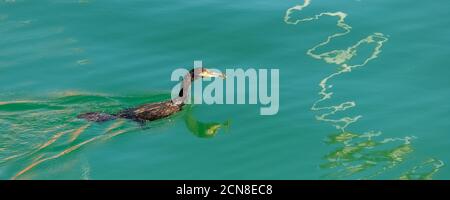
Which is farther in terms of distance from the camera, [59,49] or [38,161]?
[59,49]

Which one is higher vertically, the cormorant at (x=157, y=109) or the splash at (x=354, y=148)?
the cormorant at (x=157, y=109)

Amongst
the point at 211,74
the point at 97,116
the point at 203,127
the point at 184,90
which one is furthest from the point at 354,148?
the point at 97,116

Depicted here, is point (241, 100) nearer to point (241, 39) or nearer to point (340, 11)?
point (241, 39)

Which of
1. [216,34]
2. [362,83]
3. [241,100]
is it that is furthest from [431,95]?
[216,34]

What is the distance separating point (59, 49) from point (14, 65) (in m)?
0.93

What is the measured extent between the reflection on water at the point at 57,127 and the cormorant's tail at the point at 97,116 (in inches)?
4.6

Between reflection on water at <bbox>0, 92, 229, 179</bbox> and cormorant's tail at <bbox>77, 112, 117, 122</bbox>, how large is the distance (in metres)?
0.12

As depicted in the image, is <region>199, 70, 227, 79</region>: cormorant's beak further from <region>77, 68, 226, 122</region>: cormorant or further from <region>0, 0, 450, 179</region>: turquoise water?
→ <region>0, 0, 450, 179</region>: turquoise water

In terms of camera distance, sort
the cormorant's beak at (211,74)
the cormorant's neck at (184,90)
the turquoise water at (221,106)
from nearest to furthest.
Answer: the turquoise water at (221,106)
the cormorant's neck at (184,90)
the cormorant's beak at (211,74)

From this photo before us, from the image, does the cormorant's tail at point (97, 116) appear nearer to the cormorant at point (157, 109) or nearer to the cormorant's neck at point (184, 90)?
the cormorant at point (157, 109)

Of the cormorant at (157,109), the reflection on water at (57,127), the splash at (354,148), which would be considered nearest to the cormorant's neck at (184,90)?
the cormorant at (157,109)

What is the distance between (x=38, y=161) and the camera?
38.6 feet

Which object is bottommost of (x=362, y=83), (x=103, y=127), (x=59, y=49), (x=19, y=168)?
(x=19, y=168)

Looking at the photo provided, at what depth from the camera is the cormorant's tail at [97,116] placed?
12.9 metres
